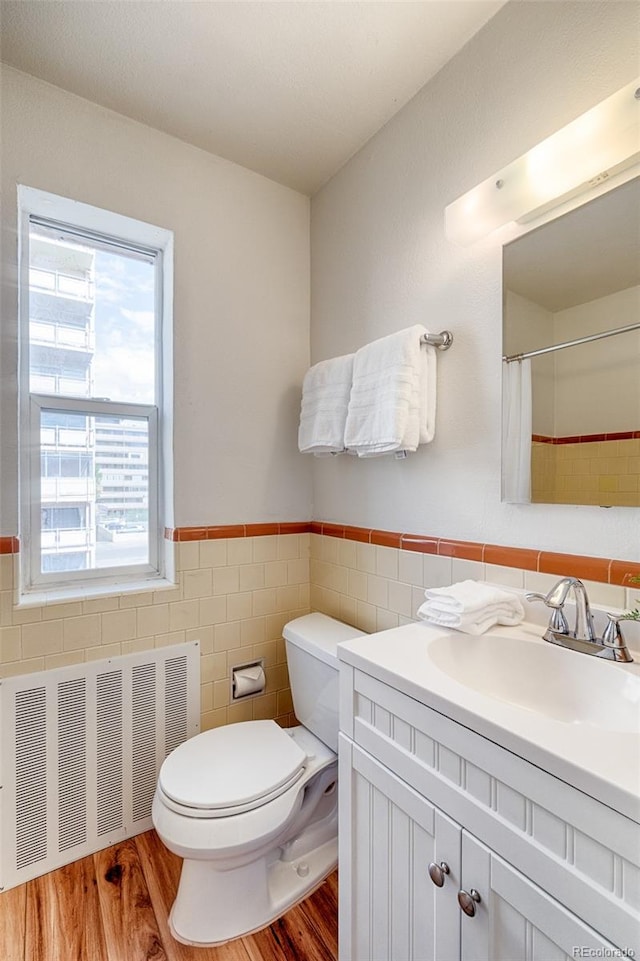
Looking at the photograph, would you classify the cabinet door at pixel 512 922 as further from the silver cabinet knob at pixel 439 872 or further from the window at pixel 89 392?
the window at pixel 89 392

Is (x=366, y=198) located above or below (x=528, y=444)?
above

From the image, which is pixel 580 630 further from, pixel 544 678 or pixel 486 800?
pixel 486 800

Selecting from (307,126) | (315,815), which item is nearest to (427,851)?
(315,815)

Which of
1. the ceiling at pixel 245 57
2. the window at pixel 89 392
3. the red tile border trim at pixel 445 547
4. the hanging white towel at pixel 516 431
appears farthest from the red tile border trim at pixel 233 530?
the ceiling at pixel 245 57

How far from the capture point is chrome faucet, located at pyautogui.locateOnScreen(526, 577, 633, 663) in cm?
88

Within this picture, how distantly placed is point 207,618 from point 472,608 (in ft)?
3.42

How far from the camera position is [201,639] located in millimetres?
1655

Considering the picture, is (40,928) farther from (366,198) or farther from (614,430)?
(366,198)

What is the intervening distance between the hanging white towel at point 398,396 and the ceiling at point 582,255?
305 mm

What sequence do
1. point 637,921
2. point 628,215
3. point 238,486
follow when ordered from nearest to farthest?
point 637,921, point 628,215, point 238,486

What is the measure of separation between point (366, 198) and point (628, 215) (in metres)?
0.99

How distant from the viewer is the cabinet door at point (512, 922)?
1.83 ft

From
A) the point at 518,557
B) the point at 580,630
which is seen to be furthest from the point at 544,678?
the point at 518,557

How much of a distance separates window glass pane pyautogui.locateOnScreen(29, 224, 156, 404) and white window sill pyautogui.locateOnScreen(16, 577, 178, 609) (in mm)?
685
